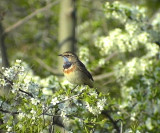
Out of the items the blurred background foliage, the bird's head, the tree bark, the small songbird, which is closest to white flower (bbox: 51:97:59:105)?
the small songbird

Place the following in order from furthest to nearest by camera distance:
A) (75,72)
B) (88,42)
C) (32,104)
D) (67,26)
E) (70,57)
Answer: (88,42) < (67,26) < (70,57) < (75,72) < (32,104)

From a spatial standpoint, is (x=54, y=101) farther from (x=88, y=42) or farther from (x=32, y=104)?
(x=88, y=42)

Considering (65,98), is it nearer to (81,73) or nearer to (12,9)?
(81,73)

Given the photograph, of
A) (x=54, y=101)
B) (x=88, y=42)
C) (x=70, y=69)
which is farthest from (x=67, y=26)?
(x=54, y=101)

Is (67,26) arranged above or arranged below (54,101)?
above

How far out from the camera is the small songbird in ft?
19.0

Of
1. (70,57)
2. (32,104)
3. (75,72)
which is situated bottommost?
(32,104)

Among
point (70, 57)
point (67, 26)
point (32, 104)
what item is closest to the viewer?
point (32, 104)

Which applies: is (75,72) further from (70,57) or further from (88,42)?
(88,42)

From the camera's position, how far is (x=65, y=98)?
4.41 m

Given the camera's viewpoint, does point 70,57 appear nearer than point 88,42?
Yes

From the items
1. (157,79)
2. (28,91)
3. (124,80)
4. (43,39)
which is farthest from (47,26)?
(28,91)

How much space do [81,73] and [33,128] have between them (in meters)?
1.93

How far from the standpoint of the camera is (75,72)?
19.1 feet
